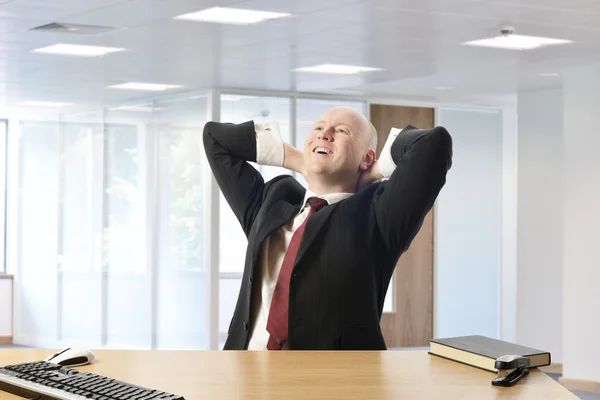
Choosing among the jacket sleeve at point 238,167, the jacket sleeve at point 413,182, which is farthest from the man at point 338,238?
the jacket sleeve at point 238,167

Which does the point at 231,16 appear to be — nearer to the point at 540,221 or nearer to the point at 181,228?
the point at 181,228

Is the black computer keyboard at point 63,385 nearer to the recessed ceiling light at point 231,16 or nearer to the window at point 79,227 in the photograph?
the recessed ceiling light at point 231,16

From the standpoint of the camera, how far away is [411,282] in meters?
10.8

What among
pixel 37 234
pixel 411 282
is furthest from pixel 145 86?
pixel 411 282

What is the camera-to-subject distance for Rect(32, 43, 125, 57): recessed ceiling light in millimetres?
7116

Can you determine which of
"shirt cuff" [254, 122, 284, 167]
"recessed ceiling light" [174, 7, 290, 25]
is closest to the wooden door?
"recessed ceiling light" [174, 7, 290, 25]

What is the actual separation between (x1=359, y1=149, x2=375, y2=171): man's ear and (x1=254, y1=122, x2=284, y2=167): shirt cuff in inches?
11.7

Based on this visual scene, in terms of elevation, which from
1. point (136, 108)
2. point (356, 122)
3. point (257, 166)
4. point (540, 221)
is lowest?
point (540, 221)

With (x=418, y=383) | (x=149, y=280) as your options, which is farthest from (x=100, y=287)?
(x=418, y=383)

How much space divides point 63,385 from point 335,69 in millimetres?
6634

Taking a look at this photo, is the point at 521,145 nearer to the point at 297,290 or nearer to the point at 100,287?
the point at 100,287

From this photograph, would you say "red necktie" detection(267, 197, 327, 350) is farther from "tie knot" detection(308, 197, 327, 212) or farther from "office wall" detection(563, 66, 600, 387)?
"office wall" detection(563, 66, 600, 387)

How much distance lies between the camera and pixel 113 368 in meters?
2.13

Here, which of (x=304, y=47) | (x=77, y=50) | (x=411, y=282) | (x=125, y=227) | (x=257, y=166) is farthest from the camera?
(x=411, y=282)
